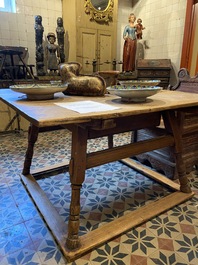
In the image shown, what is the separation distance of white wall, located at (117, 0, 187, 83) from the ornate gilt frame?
0.63 metres

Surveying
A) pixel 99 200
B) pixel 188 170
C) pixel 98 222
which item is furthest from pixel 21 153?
pixel 188 170

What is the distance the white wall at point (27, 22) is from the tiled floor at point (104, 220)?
2.20m

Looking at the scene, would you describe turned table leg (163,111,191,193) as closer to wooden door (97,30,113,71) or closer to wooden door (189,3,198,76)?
wooden door (189,3,198,76)

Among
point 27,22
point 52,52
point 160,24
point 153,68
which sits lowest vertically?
point 153,68

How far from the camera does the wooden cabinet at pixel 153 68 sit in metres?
3.39

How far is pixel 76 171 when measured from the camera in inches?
38.6

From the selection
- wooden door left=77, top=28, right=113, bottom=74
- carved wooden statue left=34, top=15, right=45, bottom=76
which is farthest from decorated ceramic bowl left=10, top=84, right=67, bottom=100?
wooden door left=77, top=28, right=113, bottom=74

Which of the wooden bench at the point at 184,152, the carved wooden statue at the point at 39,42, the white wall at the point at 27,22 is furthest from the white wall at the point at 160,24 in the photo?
the wooden bench at the point at 184,152

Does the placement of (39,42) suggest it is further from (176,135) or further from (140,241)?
(140,241)

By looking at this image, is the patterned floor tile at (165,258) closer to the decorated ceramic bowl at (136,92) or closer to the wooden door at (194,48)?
the decorated ceramic bowl at (136,92)

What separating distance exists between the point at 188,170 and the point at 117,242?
3.38 feet

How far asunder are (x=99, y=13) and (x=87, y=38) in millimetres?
476

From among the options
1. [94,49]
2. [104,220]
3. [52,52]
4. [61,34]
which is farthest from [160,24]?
[104,220]

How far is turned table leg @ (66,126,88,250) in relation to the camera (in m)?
0.96
